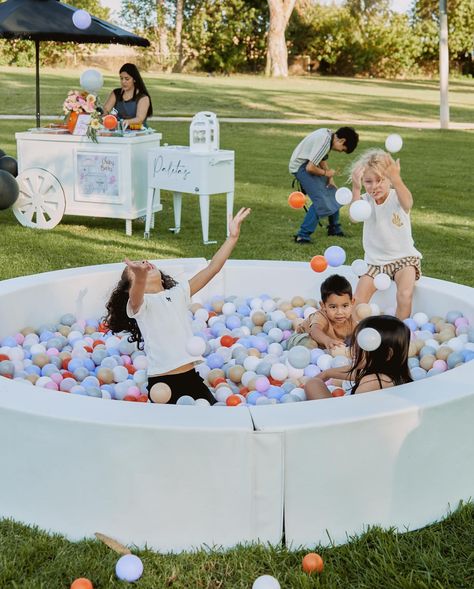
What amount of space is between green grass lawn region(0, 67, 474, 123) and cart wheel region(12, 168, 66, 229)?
11.1 metres

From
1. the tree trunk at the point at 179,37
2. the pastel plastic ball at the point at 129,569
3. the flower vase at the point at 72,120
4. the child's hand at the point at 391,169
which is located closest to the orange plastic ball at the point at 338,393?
the child's hand at the point at 391,169

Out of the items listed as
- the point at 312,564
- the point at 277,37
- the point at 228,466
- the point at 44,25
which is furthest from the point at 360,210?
the point at 277,37

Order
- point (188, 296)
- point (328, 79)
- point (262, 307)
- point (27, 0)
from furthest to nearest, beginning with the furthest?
point (328, 79) → point (27, 0) → point (262, 307) → point (188, 296)

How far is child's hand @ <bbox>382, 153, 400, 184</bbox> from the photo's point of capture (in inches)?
179

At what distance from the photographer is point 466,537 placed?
2.72 metres

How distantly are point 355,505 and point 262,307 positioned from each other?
8.06ft

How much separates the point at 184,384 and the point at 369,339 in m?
0.98

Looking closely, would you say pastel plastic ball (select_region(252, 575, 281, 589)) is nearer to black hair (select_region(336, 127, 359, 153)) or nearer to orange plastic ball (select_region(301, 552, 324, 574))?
orange plastic ball (select_region(301, 552, 324, 574))

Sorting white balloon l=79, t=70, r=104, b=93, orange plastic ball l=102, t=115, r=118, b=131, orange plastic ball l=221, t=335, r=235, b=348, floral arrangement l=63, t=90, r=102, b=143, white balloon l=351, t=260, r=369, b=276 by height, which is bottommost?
orange plastic ball l=221, t=335, r=235, b=348

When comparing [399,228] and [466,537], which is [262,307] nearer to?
[399,228]

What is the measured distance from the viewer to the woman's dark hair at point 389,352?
3.20 metres

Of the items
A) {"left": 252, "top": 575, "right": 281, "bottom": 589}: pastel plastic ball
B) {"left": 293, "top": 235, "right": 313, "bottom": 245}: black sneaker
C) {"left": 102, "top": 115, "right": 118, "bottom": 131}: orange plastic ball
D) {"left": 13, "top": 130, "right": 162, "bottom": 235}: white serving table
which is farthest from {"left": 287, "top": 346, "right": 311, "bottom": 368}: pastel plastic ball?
{"left": 102, "top": 115, "right": 118, "bottom": 131}: orange plastic ball

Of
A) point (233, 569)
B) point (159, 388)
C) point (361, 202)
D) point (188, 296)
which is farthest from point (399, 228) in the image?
point (233, 569)

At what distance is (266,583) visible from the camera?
2373 mm
